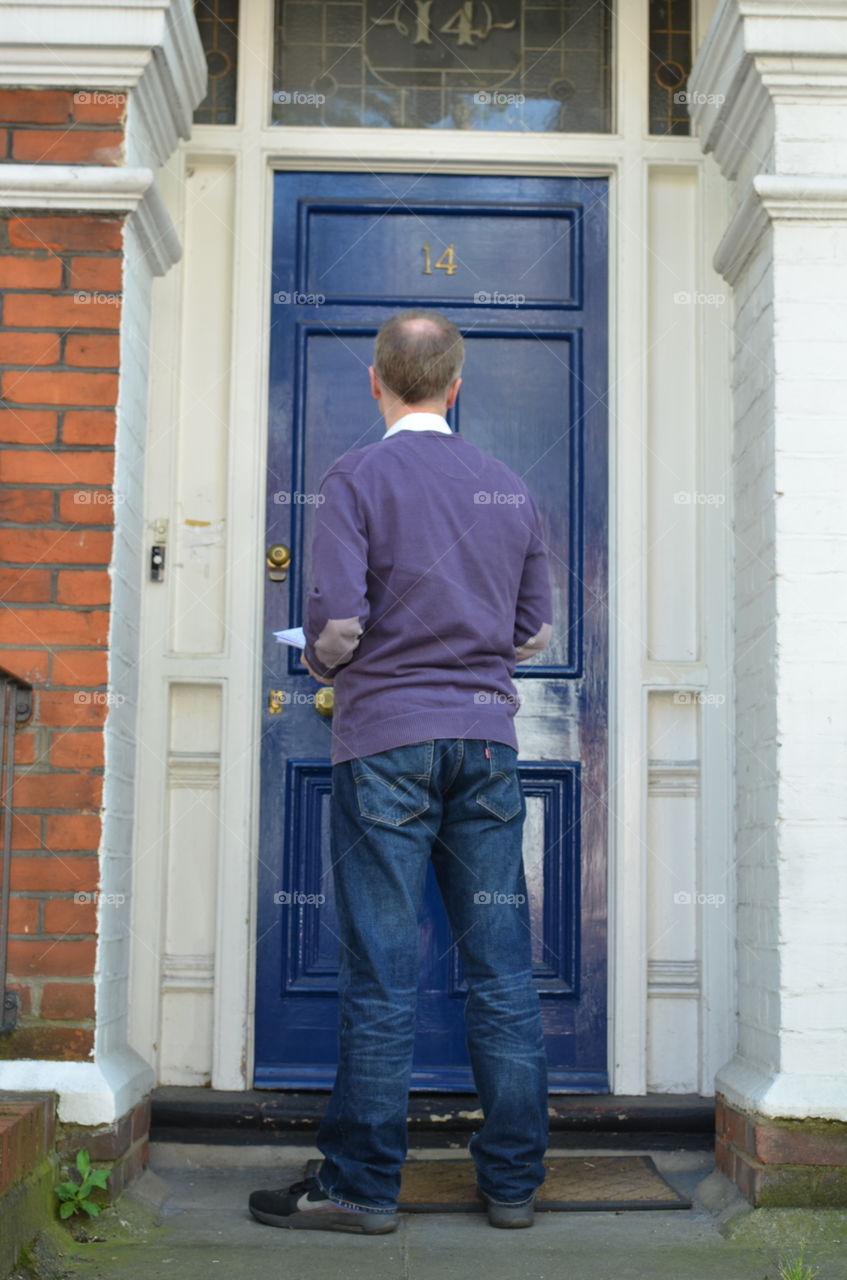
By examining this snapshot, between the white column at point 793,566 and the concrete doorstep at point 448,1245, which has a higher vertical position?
the white column at point 793,566

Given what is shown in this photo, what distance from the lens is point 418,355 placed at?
121 inches

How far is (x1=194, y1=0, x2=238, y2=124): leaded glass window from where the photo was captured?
13.8 feet

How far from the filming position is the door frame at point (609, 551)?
3.89 meters

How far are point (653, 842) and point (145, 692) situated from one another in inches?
56.5

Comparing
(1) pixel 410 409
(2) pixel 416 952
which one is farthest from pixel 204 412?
(2) pixel 416 952

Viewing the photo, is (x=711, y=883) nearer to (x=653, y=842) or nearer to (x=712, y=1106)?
(x=653, y=842)

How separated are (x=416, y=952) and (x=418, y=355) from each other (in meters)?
1.24

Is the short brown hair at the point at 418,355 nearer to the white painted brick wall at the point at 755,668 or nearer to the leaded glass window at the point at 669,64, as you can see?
the white painted brick wall at the point at 755,668

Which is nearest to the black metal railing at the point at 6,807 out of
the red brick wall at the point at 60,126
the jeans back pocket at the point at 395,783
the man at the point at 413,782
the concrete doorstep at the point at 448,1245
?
the concrete doorstep at the point at 448,1245

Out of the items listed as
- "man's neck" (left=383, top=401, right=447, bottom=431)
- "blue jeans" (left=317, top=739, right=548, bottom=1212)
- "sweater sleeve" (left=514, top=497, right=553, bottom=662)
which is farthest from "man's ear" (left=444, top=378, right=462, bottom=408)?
"blue jeans" (left=317, top=739, right=548, bottom=1212)

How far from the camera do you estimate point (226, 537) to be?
4.02m

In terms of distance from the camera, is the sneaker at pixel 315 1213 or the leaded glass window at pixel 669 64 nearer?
the sneaker at pixel 315 1213

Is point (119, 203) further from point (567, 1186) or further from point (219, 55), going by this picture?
point (567, 1186)

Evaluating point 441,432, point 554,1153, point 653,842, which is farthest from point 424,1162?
point 441,432
